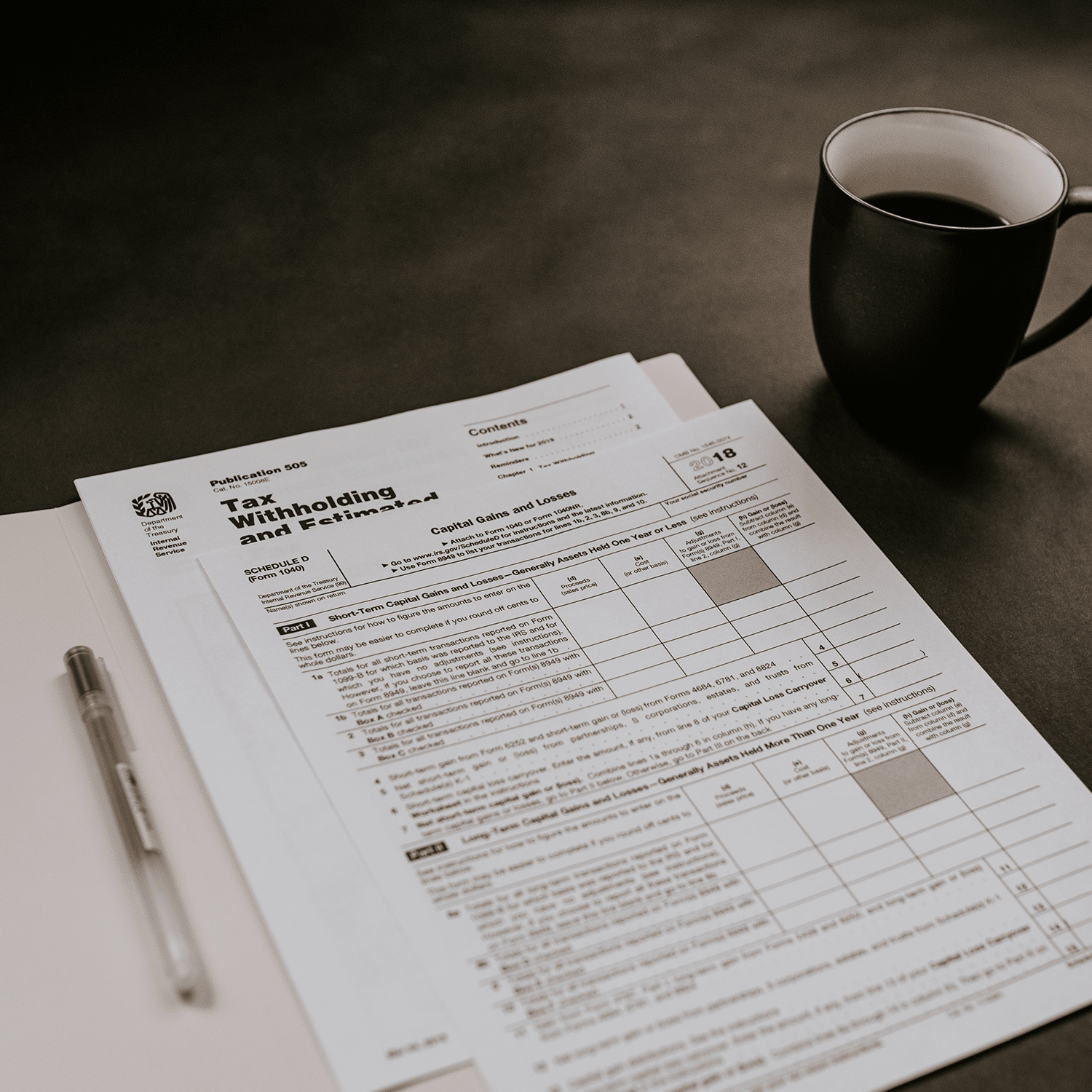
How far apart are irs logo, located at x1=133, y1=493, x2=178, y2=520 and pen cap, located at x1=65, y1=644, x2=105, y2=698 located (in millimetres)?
99

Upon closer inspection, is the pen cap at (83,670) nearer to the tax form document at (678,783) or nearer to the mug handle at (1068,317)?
the tax form document at (678,783)

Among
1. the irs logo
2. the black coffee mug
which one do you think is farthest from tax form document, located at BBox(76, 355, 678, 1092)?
the black coffee mug

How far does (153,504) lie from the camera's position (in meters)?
0.59

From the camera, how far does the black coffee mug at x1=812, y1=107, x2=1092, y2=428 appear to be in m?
0.56

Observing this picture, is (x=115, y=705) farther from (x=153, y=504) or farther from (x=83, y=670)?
(x=153, y=504)

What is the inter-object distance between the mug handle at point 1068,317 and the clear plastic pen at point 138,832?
0.50 m

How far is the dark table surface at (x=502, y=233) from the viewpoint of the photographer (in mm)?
635

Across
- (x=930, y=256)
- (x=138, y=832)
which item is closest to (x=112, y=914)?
(x=138, y=832)

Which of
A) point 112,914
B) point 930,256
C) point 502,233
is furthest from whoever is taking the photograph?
point 502,233

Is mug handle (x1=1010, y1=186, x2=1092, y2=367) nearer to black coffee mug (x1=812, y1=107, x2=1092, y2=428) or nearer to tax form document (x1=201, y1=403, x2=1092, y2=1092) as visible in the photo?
Answer: black coffee mug (x1=812, y1=107, x2=1092, y2=428)

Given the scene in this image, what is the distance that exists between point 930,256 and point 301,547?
0.35 m

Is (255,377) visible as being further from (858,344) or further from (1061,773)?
(1061,773)

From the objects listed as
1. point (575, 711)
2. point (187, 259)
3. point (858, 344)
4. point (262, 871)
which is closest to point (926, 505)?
point (858, 344)

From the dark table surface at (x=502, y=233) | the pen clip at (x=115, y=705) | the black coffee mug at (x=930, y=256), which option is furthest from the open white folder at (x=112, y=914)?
the black coffee mug at (x=930, y=256)
